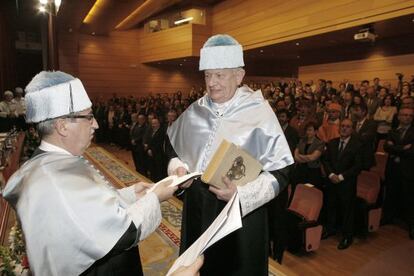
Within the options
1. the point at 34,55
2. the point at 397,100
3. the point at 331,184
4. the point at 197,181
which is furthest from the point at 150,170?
the point at 34,55

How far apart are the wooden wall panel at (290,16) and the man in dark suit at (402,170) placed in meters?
4.45

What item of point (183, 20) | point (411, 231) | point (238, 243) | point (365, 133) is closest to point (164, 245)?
point (238, 243)

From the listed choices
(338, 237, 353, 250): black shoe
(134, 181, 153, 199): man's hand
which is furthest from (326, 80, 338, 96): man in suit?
(134, 181, 153, 199): man's hand

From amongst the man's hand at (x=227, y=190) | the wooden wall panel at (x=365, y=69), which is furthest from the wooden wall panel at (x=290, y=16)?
the man's hand at (x=227, y=190)

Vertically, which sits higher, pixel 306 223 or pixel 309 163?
pixel 309 163

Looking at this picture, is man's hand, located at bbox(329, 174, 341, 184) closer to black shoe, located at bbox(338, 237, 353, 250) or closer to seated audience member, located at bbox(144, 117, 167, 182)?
black shoe, located at bbox(338, 237, 353, 250)

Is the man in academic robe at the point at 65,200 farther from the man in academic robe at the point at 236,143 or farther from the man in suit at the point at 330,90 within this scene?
the man in suit at the point at 330,90

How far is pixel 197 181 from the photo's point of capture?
208 cm

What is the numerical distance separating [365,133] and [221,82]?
422 cm

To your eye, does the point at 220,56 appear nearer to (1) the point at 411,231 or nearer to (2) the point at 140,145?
(1) the point at 411,231

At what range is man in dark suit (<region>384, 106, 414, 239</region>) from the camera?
15.0 ft

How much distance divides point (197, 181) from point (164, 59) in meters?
16.1

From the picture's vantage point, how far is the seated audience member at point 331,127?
5.51 metres

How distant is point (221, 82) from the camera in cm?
204
